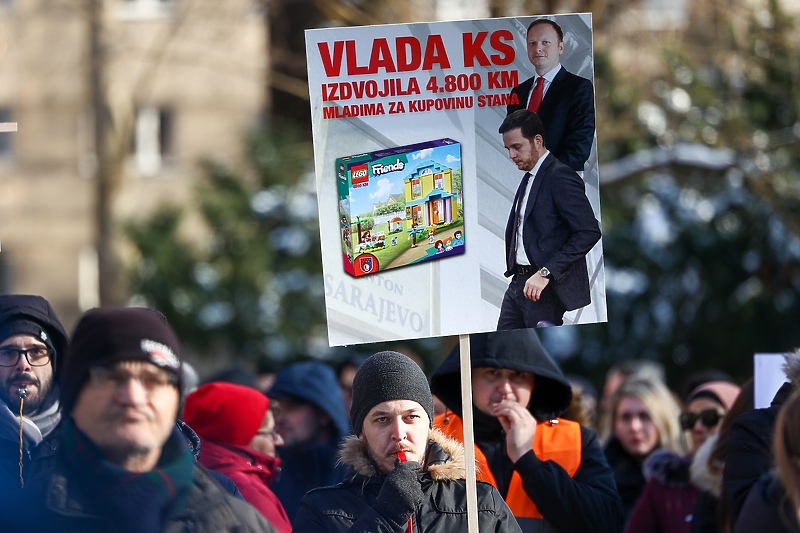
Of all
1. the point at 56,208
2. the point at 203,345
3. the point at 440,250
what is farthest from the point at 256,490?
the point at 56,208

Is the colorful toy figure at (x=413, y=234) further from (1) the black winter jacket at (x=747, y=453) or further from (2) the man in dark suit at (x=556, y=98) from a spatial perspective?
(1) the black winter jacket at (x=747, y=453)

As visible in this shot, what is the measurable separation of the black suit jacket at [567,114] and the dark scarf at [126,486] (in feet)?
5.48

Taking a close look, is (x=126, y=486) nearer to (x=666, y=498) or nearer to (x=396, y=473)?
(x=396, y=473)

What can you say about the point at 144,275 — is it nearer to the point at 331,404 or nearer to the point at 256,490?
the point at 331,404

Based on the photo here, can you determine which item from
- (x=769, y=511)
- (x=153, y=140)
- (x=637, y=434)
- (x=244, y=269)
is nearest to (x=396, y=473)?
(x=769, y=511)

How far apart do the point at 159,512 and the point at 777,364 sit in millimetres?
2718

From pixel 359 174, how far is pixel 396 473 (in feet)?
2.97

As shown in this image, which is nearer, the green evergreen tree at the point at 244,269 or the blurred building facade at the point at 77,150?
the green evergreen tree at the point at 244,269

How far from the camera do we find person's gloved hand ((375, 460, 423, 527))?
3.21 m

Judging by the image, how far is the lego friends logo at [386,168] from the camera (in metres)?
3.53

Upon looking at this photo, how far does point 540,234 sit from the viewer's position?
364cm

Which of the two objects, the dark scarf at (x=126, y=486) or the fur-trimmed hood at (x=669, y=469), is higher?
the dark scarf at (x=126, y=486)

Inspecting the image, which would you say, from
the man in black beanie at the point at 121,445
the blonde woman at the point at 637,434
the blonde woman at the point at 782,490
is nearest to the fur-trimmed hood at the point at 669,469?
the blonde woman at the point at 637,434

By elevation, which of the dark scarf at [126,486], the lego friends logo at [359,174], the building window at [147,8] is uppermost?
the building window at [147,8]
